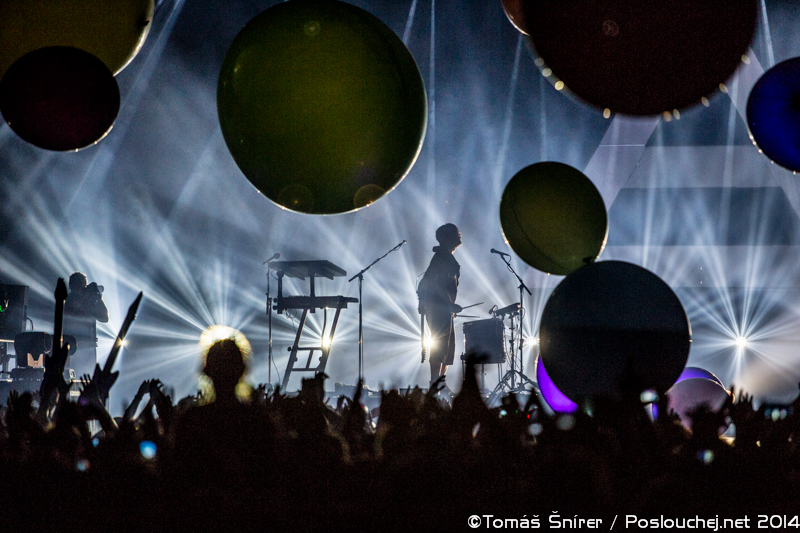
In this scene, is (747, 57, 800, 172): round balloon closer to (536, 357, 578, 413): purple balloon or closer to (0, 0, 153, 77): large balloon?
(536, 357, 578, 413): purple balloon

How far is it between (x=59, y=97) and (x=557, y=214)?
4.11 ft

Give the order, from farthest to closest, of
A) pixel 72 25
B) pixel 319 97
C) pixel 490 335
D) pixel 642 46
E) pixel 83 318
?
pixel 490 335 < pixel 83 318 < pixel 72 25 < pixel 319 97 < pixel 642 46

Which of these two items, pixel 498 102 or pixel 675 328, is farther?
pixel 498 102

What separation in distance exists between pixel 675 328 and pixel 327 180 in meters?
0.82

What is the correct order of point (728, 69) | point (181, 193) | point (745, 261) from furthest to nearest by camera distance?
point (181, 193) < point (745, 261) < point (728, 69)

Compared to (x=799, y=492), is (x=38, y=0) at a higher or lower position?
higher

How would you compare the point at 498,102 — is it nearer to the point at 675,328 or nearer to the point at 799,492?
the point at 675,328

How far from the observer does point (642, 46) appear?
1.21 metres

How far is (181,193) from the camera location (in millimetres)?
7723

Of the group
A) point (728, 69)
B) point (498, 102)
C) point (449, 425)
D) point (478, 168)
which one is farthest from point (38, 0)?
point (478, 168)

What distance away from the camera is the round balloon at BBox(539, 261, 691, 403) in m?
1.20

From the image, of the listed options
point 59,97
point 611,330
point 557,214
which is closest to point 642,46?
point 557,214

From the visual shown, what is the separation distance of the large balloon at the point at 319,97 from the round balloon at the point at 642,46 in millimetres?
347

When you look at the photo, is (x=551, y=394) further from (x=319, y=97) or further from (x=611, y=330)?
(x=319, y=97)
